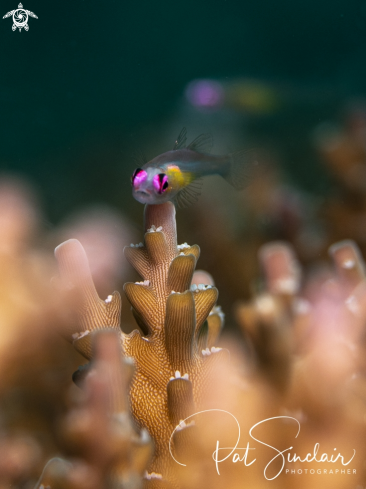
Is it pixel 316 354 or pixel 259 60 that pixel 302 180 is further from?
pixel 259 60

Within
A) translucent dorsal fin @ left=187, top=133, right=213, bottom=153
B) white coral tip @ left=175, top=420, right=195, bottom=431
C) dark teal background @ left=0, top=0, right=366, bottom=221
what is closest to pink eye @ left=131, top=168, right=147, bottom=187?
translucent dorsal fin @ left=187, top=133, right=213, bottom=153

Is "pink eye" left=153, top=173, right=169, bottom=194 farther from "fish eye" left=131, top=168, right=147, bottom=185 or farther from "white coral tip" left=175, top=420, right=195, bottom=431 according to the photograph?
"white coral tip" left=175, top=420, right=195, bottom=431

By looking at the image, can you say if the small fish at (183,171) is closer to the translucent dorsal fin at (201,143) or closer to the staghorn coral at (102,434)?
the translucent dorsal fin at (201,143)

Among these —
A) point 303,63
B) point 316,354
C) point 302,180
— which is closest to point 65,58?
point 302,180

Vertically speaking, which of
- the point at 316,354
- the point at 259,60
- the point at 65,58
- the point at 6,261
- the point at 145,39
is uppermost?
the point at 259,60

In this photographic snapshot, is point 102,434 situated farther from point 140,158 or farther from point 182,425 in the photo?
point 140,158
